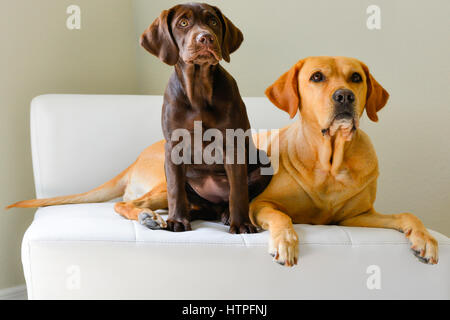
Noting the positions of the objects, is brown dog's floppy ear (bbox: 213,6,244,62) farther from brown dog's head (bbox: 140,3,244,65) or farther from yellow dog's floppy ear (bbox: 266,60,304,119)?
yellow dog's floppy ear (bbox: 266,60,304,119)

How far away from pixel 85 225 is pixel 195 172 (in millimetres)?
452

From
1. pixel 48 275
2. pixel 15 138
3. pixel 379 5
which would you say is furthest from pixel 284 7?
pixel 48 275

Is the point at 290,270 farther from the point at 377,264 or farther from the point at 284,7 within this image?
the point at 284,7

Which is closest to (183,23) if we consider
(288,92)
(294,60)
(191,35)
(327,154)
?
(191,35)

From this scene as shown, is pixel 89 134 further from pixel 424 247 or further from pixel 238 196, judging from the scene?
pixel 424 247

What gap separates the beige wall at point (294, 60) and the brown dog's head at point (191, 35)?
1.08 meters

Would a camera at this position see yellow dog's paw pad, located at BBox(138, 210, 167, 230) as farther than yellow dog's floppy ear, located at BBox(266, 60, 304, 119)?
No

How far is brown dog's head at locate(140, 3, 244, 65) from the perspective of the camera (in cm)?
164

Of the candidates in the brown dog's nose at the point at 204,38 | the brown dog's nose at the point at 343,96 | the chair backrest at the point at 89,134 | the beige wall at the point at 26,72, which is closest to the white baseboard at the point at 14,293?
the beige wall at the point at 26,72

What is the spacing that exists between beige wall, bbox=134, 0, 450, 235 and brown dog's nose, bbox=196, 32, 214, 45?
1.26 metres

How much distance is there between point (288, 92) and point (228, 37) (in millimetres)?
301

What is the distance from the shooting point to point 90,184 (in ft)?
8.38

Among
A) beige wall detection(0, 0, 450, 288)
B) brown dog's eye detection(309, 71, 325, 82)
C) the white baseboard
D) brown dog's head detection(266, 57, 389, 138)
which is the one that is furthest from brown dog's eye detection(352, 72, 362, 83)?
the white baseboard

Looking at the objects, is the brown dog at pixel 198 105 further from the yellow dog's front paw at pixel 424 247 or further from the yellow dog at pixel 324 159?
the yellow dog's front paw at pixel 424 247
